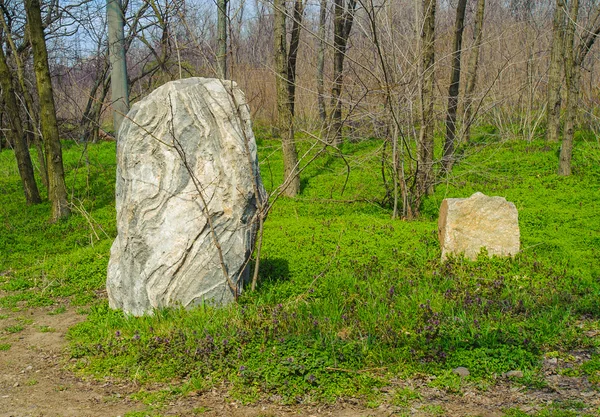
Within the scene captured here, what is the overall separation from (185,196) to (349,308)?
6.54 feet

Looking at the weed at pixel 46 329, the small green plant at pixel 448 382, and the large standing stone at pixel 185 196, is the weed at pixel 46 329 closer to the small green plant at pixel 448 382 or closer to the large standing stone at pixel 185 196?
the large standing stone at pixel 185 196

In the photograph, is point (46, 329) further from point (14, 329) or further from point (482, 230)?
point (482, 230)

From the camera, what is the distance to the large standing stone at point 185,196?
6.01m

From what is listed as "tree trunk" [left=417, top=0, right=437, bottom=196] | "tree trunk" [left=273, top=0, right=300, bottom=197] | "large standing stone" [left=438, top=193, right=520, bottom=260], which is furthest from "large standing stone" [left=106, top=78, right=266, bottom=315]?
"tree trunk" [left=273, top=0, right=300, bottom=197]

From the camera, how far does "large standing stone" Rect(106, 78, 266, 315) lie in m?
6.01

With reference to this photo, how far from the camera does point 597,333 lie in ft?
18.1

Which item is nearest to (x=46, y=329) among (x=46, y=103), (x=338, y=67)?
(x=46, y=103)

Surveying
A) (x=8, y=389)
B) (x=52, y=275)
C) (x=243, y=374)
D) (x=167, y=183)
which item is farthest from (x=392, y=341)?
(x=52, y=275)

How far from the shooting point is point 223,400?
4652mm

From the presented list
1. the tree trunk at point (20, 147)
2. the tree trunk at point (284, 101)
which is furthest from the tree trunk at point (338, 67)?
the tree trunk at point (20, 147)

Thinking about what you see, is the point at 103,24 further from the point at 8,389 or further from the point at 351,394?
the point at 351,394

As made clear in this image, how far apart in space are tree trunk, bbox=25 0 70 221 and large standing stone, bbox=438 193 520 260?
285 inches

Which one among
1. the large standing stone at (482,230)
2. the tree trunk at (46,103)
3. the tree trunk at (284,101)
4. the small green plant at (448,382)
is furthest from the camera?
the tree trunk at (284,101)

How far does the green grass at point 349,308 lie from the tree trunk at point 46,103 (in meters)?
1.06
